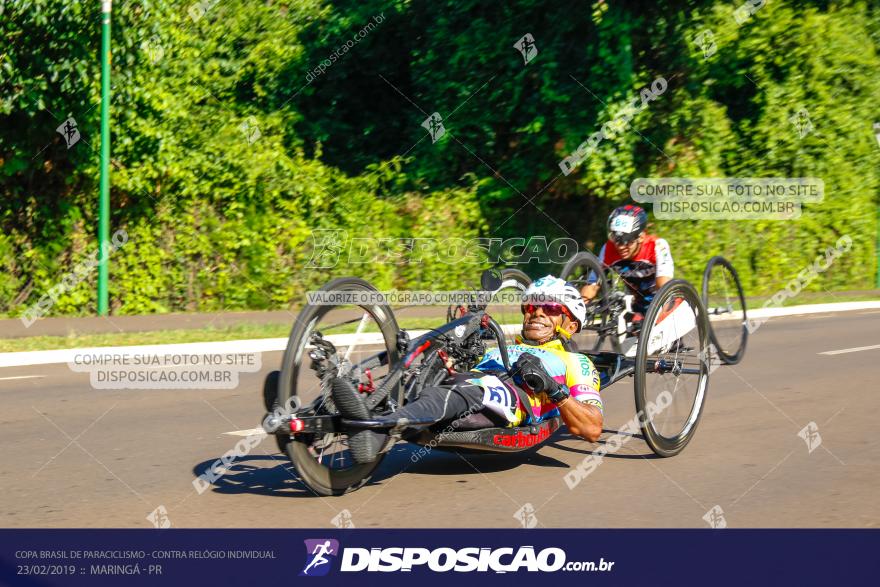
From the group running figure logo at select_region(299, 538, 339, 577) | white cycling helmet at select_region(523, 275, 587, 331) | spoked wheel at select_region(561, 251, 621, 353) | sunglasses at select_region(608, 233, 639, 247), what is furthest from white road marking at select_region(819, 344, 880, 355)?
running figure logo at select_region(299, 538, 339, 577)

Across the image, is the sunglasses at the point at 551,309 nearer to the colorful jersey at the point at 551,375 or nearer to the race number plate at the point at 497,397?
the colorful jersey at the point at 551,375

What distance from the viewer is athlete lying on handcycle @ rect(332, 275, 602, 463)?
18.7 feet

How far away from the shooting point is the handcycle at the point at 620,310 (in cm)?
948

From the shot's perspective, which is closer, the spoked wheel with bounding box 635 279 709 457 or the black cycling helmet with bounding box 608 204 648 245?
the spoked wheel with bounding box 635 279 709 457

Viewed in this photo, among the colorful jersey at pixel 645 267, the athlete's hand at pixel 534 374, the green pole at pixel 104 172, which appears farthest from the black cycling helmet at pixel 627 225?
the green pole at pixel 104 172

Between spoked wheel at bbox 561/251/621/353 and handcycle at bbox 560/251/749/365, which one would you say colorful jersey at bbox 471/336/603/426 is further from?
spoked wheel at bbox 561/251/621/353

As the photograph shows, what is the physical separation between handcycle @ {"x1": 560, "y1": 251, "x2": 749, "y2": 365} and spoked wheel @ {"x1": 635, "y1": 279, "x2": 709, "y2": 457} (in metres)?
0.26

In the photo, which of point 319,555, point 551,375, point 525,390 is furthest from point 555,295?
point 319,555

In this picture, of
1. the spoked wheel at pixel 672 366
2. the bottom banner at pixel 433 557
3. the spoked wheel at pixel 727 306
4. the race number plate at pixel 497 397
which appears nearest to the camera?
the bottom banner at pixel 433 557

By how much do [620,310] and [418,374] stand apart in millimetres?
3712

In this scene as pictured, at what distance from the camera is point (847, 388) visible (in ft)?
34.0

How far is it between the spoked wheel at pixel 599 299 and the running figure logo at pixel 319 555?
14.3 feet

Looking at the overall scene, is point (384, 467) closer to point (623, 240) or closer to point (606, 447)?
point (606, 447)

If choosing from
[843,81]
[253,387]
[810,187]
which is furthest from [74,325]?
[843,81]
